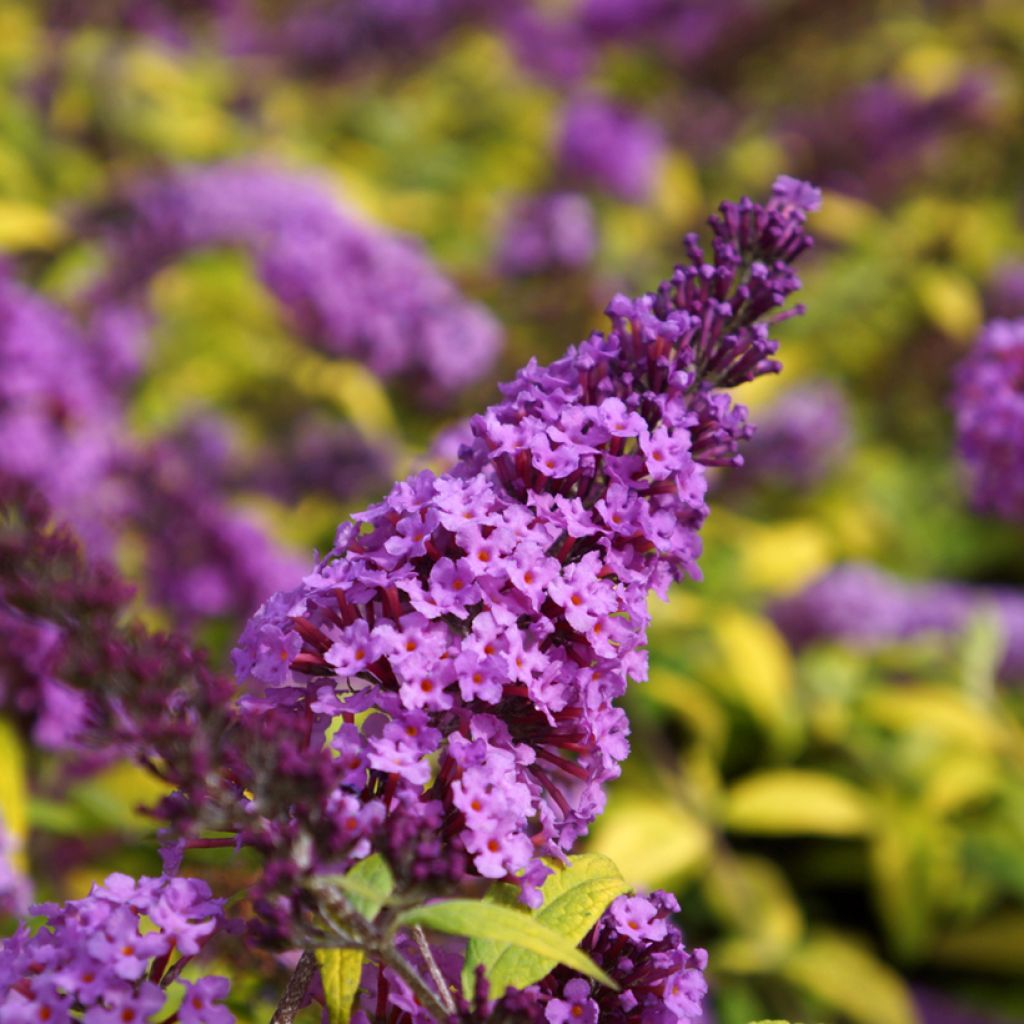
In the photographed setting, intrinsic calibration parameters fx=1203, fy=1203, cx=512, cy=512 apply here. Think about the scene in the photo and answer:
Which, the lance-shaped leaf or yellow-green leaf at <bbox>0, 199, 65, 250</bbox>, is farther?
yellow-green leaf at <bbox>0, 199, 65, 250</bbox>

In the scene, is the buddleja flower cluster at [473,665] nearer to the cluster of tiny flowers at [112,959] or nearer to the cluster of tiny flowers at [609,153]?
the cluster of tiny flowers at [112,959]

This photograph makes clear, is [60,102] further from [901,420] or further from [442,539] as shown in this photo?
[442,539]

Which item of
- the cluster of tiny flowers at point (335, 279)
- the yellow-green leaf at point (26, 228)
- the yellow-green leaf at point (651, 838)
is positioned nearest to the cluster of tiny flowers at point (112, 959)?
the yellow-green leaf at point (651, 838)

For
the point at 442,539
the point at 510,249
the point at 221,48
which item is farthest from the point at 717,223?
the point at 221,48

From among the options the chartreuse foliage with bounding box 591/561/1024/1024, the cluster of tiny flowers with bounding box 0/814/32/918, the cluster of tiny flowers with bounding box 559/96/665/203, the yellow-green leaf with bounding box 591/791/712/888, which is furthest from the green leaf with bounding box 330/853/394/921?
the cluster of tiny flowers with bounding box 559/96/665/203

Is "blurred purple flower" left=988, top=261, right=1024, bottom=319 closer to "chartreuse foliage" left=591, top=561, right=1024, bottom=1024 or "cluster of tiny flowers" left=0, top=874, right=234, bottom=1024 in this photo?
"chartreuse foliage" left=591, top=561, right=1024, bottom=1024

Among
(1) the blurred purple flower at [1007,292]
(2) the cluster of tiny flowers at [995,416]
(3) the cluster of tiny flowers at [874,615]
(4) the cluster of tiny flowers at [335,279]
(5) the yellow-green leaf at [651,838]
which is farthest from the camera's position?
(1) the blurred purple flower at [1007,292]
